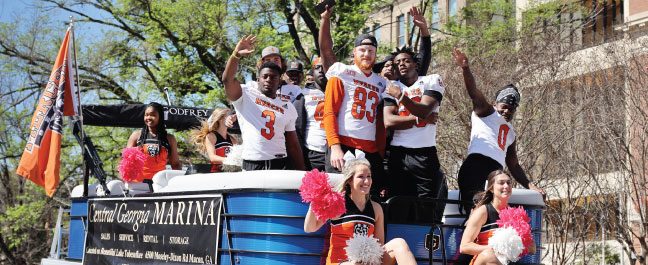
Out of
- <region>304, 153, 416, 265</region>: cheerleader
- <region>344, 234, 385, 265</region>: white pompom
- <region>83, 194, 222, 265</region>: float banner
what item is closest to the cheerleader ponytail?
<region>304, 153, 416, 265</region>: cheerleader

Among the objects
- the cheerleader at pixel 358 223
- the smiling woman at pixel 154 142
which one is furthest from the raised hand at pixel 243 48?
the smiling woman at pixel 154 142

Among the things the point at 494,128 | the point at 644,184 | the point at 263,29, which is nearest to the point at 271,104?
the point at 494,128

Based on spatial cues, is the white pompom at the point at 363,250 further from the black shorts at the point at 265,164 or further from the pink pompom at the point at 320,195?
the black shorts at the point at 265,164

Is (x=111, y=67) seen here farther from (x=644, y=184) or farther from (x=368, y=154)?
(x=368, y=154)

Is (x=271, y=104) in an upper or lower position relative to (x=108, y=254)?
upper

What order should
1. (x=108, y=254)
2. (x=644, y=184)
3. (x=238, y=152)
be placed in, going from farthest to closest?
1. (x=644, y=184)
2. (x=238, y=152)
3. (x=108, y=254)

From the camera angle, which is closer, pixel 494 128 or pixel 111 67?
pixel 494 128

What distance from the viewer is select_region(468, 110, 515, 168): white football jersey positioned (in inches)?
233

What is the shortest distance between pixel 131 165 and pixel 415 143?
3.06 meters

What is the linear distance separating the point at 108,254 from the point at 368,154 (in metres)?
2.64

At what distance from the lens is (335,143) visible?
5336mm

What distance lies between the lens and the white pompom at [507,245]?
4.98 m

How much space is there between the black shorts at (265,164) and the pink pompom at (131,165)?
5.30 feet

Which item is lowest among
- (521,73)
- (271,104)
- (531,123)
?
(271,104)
